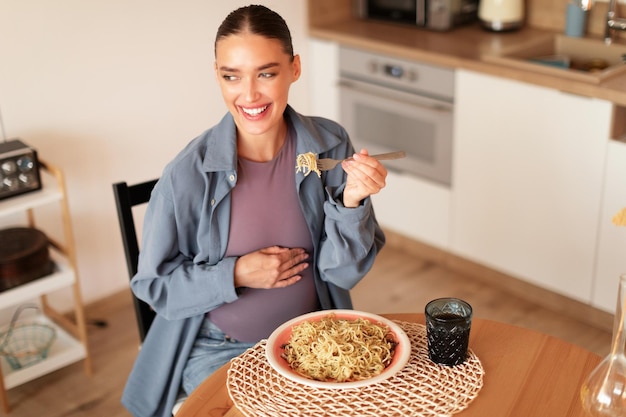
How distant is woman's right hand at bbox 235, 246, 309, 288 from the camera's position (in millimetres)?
1731

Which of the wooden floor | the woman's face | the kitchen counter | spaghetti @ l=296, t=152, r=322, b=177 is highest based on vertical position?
the woman's face

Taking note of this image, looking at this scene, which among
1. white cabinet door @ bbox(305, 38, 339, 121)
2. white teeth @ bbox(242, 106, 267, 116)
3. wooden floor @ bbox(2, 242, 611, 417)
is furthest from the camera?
white cabinet door @ bbox(305, 38, 339, 121)

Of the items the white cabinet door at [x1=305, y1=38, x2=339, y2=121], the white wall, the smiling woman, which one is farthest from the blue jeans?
the white cabinet door at [x1=305, y1=38, x2=339, y2=121]

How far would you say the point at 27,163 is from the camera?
2.61 meters

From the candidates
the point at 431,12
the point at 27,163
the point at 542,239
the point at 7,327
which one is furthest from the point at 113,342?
the point at 431,12

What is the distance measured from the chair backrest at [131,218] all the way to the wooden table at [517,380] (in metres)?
0.47

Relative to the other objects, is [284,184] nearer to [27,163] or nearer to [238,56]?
[238,56]

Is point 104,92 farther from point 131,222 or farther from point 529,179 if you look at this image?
point 529,179

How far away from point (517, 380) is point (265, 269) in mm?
557

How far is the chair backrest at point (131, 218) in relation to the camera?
188 cm

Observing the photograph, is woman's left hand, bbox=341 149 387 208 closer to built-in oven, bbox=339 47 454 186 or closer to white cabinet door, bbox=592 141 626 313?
white cabinet door, bbox=592 141 626 313

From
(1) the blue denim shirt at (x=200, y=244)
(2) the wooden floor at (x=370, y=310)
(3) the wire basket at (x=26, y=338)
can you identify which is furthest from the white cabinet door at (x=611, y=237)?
(3) the wire basket at (x=26, y=338)

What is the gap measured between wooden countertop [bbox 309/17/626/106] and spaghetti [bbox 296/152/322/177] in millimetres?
1368

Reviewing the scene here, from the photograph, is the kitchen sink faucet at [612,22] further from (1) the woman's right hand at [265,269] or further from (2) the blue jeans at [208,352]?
(2) the blue jeans at [208,352]
